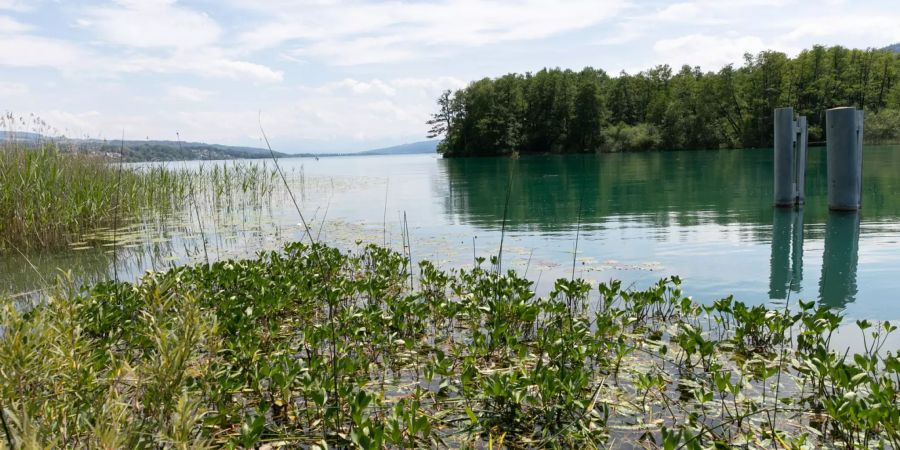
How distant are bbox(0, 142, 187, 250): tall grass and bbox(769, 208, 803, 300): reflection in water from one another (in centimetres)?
1013

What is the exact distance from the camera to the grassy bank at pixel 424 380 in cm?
294

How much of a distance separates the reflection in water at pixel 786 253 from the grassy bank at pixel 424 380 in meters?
1.49

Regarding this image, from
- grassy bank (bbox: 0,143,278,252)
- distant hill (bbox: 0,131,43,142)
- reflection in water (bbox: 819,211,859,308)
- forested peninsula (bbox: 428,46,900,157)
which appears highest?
forested peninsula (bbox: 428,46,900,157)

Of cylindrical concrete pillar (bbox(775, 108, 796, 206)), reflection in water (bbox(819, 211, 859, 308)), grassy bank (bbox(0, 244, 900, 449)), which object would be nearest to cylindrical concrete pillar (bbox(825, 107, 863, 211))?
reflection in water (bbox(819, 211, 859, 308))

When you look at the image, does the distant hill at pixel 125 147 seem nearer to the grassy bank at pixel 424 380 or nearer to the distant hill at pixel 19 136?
the distant hill at pixel 19 136

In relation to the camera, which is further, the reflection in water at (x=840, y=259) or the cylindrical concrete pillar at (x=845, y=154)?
the cylindrical concrete pillar at (x=845, y=154)

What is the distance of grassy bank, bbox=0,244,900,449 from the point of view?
9.64 feet

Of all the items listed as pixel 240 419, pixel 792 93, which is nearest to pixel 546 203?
pixel 240 419

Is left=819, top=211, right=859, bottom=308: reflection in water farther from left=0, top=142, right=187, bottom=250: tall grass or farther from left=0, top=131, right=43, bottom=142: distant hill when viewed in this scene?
left=0, top=131, right=43, bottom=142: distant hill

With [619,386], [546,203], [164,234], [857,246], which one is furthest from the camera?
[546,203]

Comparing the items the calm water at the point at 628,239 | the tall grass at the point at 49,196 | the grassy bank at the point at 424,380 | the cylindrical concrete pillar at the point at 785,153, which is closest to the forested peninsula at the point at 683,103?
the calm water at the point at 628,239

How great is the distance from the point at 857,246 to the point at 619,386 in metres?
8.27

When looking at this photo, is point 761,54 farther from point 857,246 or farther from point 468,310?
point 468,310

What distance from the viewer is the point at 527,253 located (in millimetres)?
10781
